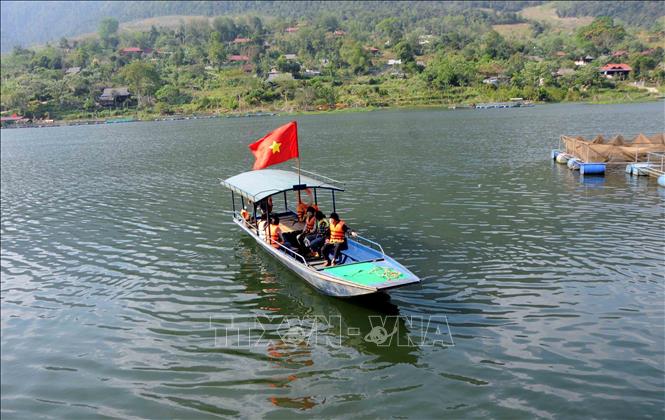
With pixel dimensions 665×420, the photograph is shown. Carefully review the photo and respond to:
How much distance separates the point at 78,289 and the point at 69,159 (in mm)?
50172

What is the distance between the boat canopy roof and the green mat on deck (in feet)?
12.2

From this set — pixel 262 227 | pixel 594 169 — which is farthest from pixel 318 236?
pixel 594 169

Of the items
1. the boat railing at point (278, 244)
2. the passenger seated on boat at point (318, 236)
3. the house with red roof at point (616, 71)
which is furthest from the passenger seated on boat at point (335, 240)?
the house with red roof at point (616, 71)

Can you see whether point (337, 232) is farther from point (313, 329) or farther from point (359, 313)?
point (313, 329)

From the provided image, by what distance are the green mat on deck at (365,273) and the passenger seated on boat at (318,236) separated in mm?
2250

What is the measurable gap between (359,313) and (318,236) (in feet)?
13.3

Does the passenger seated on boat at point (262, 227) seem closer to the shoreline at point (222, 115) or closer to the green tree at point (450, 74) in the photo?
the shoreline at point (222, 115)

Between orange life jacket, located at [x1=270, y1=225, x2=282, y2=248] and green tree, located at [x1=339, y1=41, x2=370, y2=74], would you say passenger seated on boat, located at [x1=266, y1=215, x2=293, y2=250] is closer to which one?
orange life jacket, located at [x1=270, y1=225, x2=282, y2=248]

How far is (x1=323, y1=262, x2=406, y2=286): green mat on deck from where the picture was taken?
15572 millimetres

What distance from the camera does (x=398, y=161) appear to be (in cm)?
4862

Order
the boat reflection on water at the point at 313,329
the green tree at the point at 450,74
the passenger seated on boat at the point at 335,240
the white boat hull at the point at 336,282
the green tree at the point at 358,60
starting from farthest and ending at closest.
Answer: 1. the green tree at the point at 358,60
2. the green tree at the point at 450,74
3. the passenger seated on boat at the point at 335,240
4. the white boat hull at the point at 336,282
5. the boat reflection on water at the point at 313,329

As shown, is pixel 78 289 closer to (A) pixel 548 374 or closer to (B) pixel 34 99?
(A) pixel 548 374

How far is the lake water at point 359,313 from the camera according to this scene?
1212cm

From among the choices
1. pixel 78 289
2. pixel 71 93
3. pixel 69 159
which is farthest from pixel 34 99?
pixel 78 289
